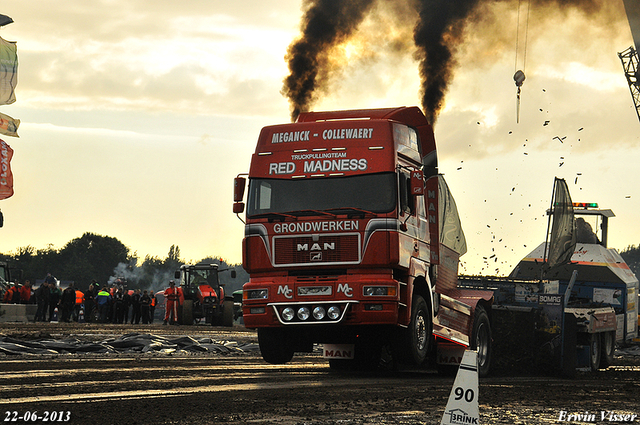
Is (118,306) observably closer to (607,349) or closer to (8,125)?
(8,125)

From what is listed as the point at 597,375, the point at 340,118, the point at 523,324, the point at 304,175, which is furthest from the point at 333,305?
the point at 597,375

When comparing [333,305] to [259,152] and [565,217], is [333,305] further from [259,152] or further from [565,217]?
[565,217]

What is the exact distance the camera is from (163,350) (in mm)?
18688

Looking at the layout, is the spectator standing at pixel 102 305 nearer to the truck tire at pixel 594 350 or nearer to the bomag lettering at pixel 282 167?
the truck tire at pixel 594 350

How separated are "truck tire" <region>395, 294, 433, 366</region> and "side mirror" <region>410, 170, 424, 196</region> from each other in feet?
5.49

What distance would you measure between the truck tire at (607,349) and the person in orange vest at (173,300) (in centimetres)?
2067

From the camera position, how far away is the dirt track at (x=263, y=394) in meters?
8.61

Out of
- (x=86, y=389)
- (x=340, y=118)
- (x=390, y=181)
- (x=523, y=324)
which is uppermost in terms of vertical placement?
(x=340, y=118)

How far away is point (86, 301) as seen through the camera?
120ft

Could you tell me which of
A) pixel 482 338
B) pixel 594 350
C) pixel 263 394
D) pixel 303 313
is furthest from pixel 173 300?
pixel 263 394

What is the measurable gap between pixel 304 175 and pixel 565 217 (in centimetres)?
811

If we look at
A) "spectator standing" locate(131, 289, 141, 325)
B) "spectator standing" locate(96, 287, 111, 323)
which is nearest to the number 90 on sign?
"spectator standing" locate(131, 289, 141, 325)

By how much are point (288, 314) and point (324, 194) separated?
191 centimetres

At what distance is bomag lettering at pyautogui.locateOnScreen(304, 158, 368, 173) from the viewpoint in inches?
520
